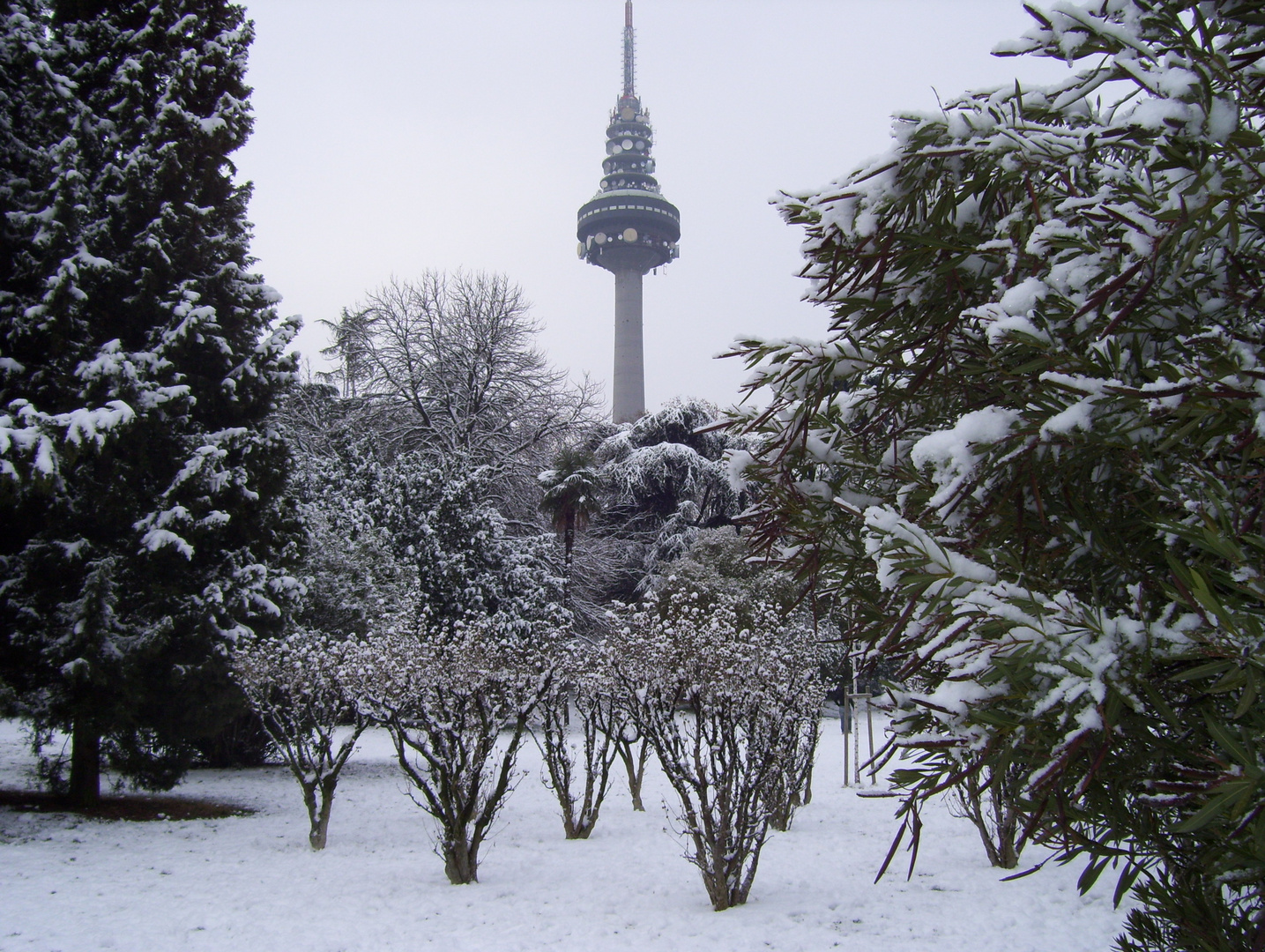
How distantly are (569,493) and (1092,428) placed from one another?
18.6 m

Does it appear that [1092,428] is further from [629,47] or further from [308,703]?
[629,47]

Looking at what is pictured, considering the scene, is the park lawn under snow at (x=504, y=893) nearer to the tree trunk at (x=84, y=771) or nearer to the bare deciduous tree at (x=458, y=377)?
the tree trunk at (x=84, y=771)

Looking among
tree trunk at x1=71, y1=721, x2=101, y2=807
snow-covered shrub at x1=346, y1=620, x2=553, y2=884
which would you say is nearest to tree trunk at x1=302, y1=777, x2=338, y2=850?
snow-covered shrub at x1=346, y1=620, x2=553, y2=884

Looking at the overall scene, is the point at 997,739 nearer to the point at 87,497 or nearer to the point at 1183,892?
the point at 1183,892

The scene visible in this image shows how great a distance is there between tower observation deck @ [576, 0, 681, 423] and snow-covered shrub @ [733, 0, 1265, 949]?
247 feet

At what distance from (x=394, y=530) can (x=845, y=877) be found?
12953mm

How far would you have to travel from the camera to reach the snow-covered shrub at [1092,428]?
1650 mm

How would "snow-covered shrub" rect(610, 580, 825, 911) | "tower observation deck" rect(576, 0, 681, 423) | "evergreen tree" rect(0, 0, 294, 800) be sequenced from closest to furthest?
"snow-covered shrub" rect(610, 580, 825, 911) < "evergreen tree" rect(0, 0, 294, 800) < "tower observation deck" rect(576, 0, 681, 423)

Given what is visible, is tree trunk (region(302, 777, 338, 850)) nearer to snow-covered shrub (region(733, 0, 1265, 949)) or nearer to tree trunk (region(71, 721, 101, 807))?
tree trunk (region(71, 721, 101, 807))

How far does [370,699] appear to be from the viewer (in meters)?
9.12

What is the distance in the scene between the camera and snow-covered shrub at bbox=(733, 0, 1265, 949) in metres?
1.65

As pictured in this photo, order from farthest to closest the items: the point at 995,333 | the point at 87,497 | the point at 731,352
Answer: the point at 87,497 < the point at 731,352 < the point at 995,333

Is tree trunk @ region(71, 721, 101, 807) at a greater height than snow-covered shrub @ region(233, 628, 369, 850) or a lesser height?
lesser

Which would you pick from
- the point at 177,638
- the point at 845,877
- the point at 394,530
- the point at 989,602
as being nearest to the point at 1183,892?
the point at 989,602
